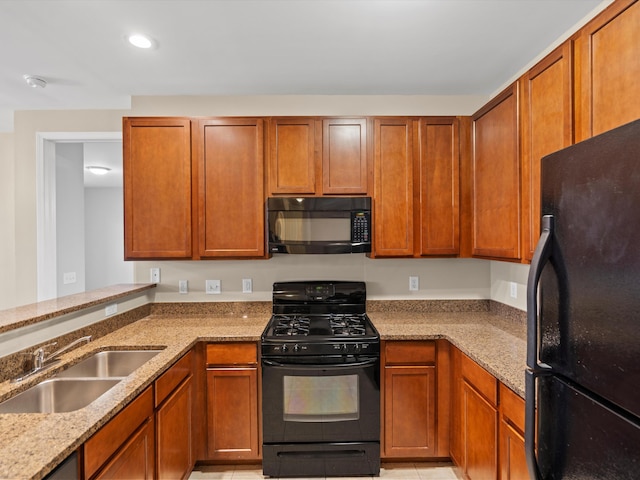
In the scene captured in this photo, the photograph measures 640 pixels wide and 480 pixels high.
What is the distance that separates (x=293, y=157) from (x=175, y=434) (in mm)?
1871

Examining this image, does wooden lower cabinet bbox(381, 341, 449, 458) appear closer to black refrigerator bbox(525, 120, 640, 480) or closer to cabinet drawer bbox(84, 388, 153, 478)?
black refrigerator bbox(525, 120, 640, 480)

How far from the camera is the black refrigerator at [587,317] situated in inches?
27.6

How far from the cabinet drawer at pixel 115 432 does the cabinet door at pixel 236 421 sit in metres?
0.68

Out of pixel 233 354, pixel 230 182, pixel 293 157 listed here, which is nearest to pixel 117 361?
pixel 233 354

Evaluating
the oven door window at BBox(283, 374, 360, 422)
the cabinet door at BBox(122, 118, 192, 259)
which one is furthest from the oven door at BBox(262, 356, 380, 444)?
the cabinet door at BBox(122, 118, 192, 259)

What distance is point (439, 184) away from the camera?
249 cm

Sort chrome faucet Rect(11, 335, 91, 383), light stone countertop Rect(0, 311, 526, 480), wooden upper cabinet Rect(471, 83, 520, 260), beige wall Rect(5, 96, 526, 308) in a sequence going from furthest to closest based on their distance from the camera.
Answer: beige wall Rect(5, 96, 526, 308)
wooden upper cabinet Rect(471, 83, 520, 260)
chrome faucet Rect(11, 335, 91, 383)
light stone countertop Rect(0, 311, 526, 480)

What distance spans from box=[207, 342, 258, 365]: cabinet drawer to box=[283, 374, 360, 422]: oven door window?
266 millimetres

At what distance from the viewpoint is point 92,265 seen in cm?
682

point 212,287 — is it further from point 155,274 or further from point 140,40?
point 140,40

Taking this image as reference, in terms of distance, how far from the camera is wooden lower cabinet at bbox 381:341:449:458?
7.34ft

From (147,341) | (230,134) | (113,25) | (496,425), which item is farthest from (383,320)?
(113,25)

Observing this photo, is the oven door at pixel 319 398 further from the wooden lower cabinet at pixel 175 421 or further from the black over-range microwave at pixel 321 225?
the black over-range microwave at pixel 321 225

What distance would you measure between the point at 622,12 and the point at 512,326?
1.84 m
